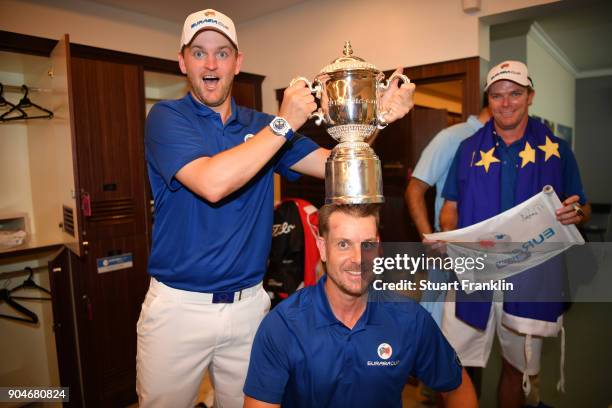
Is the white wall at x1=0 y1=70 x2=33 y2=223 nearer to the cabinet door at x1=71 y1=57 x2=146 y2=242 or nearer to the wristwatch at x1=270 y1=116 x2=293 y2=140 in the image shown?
the cabinet door at x1=71 y1=57 x2=146 y2=242

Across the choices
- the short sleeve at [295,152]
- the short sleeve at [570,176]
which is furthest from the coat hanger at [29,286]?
the short sleeve at [570,176]

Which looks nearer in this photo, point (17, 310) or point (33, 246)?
point (33, 246)

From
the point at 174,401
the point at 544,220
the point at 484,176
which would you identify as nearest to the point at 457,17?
the point at 484,176

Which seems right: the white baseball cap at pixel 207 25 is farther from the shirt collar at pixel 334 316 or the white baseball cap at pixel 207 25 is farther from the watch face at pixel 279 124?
the shirt collar at pixel 334 316

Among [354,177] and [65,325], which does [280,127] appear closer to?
[354,177]

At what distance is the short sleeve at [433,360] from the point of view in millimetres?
1165

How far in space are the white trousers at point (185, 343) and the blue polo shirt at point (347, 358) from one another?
196mm

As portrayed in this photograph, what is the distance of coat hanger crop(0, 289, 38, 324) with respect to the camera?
2646 mm

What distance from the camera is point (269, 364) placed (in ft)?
3.72

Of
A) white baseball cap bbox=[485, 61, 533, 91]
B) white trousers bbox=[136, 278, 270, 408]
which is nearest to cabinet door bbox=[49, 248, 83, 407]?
white trousers bbox=[136, 278, 270, 408]

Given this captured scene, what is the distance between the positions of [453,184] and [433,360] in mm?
1067

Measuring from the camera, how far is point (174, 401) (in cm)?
132

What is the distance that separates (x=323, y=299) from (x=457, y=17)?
7.42ft

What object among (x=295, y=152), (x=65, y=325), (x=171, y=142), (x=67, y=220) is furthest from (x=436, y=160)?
(x=65, y=325)
